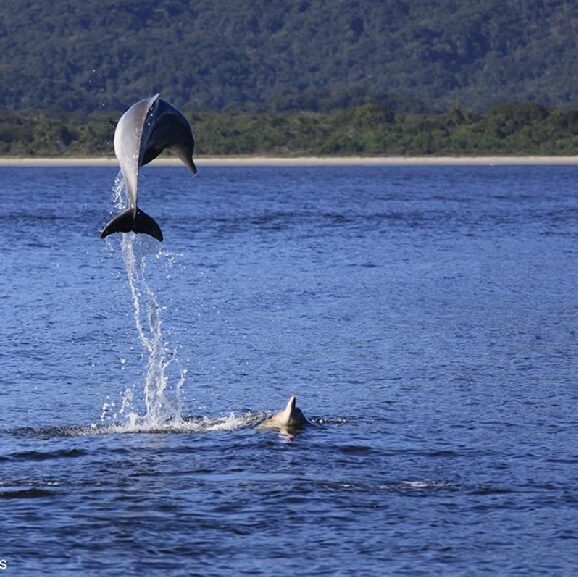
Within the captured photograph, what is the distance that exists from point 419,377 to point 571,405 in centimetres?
338

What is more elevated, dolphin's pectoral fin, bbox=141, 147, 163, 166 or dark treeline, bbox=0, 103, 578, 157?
dolphin's pectoral fin, bbox=141, 147, 163, 166

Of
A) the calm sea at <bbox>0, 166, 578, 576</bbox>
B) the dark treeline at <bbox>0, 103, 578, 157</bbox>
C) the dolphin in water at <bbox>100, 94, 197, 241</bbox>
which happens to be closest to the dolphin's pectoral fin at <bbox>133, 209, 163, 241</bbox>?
the dolphin in water at <bbox>100, 94, 197, 241</bbox>

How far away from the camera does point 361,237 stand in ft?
205

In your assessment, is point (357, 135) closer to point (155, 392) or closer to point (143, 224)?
point (155, 392)

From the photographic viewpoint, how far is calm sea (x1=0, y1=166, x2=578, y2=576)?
56.1 feet

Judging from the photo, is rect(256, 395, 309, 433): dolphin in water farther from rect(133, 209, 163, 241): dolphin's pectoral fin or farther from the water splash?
rect(133, 209, 163, 241): dolphin's pectoral fin

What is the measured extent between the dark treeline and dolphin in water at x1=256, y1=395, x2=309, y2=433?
13778 cm

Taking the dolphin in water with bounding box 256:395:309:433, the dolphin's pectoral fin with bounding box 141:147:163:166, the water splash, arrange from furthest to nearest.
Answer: the water splash
the dolphin in water with bounding box 256:395:309:433
the dolphin's pectoral fin with bounding box 141:147:163:166

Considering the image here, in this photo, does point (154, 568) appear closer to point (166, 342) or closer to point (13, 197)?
point (166, 342)

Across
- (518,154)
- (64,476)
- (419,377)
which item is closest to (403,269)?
(419,377)

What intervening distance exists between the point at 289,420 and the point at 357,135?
14752cm

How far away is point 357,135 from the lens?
168 metres

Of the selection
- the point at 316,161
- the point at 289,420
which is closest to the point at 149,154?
the point at 289,420

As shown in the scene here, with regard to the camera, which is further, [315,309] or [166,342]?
[315,309]
